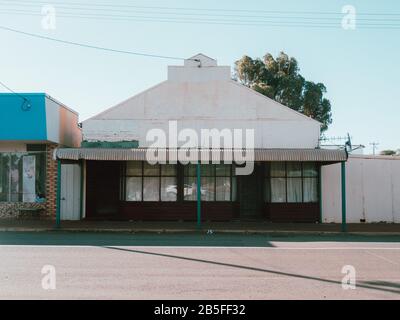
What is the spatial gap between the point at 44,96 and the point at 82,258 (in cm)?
972

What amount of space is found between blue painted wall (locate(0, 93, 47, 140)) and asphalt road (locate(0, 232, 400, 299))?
196 inches

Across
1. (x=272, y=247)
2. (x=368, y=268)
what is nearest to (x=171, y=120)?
(x=272, y=247)

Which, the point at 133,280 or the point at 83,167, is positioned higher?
the point at 83,167

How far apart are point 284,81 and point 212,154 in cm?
2039

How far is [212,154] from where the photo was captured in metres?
16.1

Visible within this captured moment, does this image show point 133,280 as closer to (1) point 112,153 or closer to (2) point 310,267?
(2) point 310,267

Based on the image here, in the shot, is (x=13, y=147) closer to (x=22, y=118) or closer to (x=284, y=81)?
(x=22, y=118)

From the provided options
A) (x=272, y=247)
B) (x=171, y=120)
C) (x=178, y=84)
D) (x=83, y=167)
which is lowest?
(x=272, y=247)

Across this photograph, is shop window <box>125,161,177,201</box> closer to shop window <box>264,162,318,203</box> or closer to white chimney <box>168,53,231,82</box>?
white chimney <box>168,53,231,82</box>

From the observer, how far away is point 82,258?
9.95m

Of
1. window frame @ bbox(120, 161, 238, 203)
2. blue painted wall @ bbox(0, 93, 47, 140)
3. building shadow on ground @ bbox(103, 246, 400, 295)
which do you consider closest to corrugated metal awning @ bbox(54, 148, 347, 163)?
blue painted wall @ bbox(0, 93, 47, 140)

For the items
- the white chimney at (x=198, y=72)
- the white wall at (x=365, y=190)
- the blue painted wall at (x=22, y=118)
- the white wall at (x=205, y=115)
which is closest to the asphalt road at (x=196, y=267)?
the white wall at (x=365, y=190)

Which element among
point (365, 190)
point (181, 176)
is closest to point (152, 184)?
point (181, 176)

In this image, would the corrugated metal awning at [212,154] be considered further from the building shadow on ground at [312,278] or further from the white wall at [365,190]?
the building shadow on ground at [312,278]
